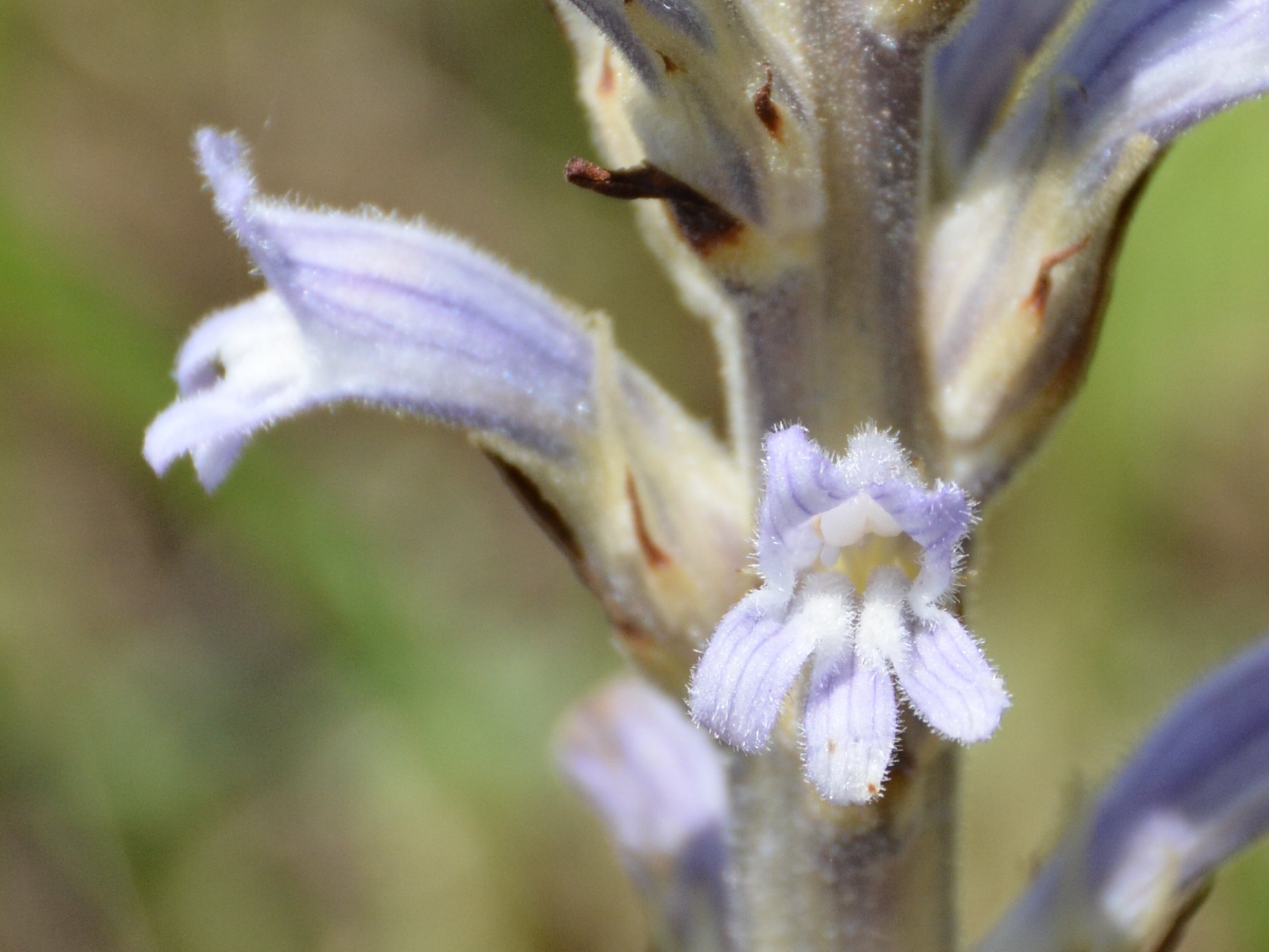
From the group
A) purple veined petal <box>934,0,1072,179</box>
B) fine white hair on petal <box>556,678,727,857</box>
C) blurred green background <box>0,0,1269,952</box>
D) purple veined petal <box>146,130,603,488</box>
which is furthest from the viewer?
blurred green background <box>0,0,1269,952</box>

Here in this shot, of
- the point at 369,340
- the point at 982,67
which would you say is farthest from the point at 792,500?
the point at 982,67

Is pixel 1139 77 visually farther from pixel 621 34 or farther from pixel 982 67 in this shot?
pixel 621 34

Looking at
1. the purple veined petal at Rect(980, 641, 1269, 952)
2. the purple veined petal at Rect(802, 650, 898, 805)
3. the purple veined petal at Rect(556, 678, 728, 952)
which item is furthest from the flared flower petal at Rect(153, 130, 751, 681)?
the purple veined petal at Rect(980, 641, 1269, 952)

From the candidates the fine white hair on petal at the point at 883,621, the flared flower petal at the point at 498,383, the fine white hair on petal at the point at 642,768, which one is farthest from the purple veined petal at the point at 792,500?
the fine white hair on petal at the point at 642,768

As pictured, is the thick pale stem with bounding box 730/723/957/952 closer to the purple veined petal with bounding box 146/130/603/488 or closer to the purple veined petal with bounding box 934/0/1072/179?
the purple veined petal with bounding box 146/130/603/488

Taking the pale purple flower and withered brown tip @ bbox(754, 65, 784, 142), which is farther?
withered brown tip @ bbox(754, 65, 784, 142)

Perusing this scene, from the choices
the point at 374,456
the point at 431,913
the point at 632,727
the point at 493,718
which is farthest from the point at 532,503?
the point at 374,456

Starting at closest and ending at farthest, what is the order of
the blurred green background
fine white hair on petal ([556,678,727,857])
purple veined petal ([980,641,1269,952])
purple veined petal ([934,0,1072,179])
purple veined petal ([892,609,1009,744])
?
1. purple veined petal ([892,609,1009,744])
2. purple veined petal ([934,0,1072,179])
3. purple veined petal ([980,641,1269,952])
4. fine white hair on petal ([556,678,727,857])
5. the blurred green background

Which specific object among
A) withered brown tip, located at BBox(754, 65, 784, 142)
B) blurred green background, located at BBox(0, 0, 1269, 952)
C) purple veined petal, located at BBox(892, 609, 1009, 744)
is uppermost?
blurred green background, located at BBox(0, 0, 1269, 952)

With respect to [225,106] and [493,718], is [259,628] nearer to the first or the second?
[493,718]
